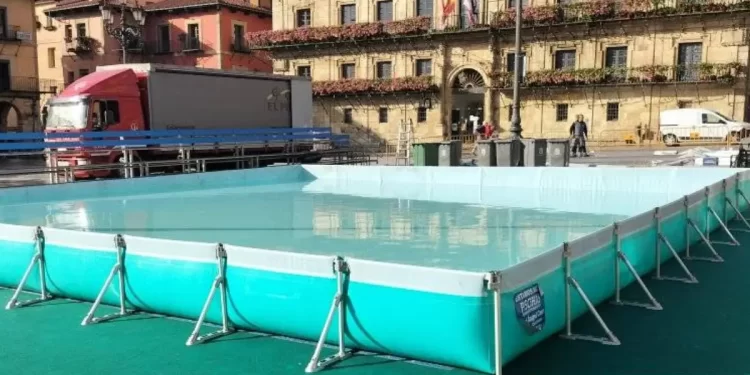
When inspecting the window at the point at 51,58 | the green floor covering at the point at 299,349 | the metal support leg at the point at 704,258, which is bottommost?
the green floor covering at the point at 299,349

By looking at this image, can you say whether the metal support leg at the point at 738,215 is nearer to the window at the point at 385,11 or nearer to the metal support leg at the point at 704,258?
the metal support leg at the point at 704,258

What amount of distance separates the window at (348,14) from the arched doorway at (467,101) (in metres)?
7.33

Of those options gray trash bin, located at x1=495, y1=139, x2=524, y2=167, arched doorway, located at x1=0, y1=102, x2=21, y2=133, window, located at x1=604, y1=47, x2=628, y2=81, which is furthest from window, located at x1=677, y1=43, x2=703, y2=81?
arched doorway, located at x1=0, y1=102, x2=21, y2=133

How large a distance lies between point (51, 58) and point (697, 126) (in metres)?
41.5

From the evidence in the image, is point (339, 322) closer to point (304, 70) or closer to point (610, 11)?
point (610, 11)

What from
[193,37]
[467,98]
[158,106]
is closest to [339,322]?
[158,106]

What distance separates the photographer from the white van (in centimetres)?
2942

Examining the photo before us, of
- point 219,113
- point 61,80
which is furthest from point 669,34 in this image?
point 61,80

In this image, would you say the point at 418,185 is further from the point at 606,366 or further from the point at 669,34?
the point at 669,34

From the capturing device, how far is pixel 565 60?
1377 inches

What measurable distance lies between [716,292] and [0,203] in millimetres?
10731

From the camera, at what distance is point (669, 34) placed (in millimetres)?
32094

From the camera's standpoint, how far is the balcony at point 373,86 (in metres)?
37.8

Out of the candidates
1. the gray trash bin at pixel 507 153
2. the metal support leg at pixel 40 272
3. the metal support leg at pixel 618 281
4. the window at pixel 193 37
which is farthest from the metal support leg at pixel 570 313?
the window at pixel 193 37
